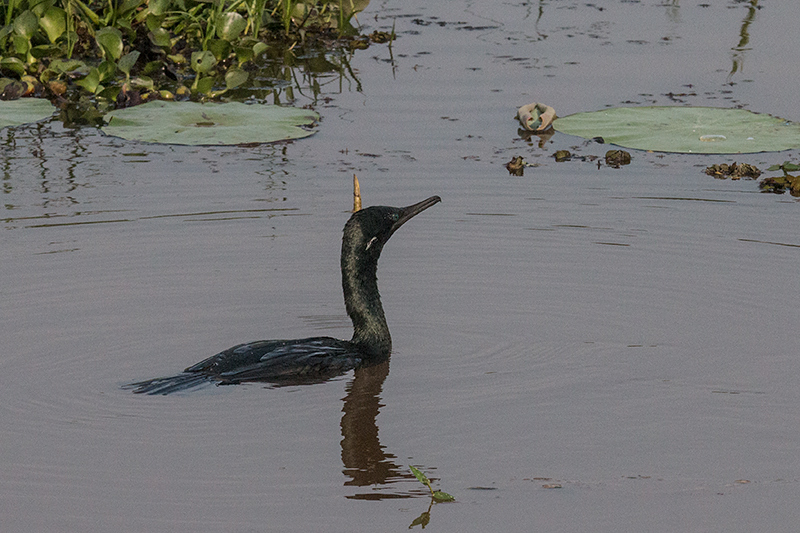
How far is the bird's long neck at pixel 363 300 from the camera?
677 centimetres

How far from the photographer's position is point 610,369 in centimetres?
644

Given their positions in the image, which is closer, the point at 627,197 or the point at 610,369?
the point at 610,369

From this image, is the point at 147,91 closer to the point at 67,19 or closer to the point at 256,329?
the point at 67,19

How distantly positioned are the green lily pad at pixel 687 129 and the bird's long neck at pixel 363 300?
3679 millimetres

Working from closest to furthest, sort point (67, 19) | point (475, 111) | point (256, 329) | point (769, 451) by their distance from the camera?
point (769, 451), point (256, 329), point (475, 111), point (67, 19)

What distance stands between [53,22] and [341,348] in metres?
6.22

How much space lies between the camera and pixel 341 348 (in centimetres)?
669

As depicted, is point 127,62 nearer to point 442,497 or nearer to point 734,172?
point 734,172

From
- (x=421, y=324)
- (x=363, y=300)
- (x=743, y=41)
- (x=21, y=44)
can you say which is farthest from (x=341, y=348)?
(x=743, y=41)

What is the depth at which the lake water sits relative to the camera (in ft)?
17.1

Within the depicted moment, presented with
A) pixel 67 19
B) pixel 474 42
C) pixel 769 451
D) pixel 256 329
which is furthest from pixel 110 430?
pixel 474 42

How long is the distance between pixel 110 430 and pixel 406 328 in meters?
2.00

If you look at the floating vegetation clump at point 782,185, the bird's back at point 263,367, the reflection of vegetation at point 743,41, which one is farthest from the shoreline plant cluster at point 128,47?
the bird's back at point 263,367

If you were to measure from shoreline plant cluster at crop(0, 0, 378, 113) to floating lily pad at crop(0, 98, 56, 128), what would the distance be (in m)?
0.36
